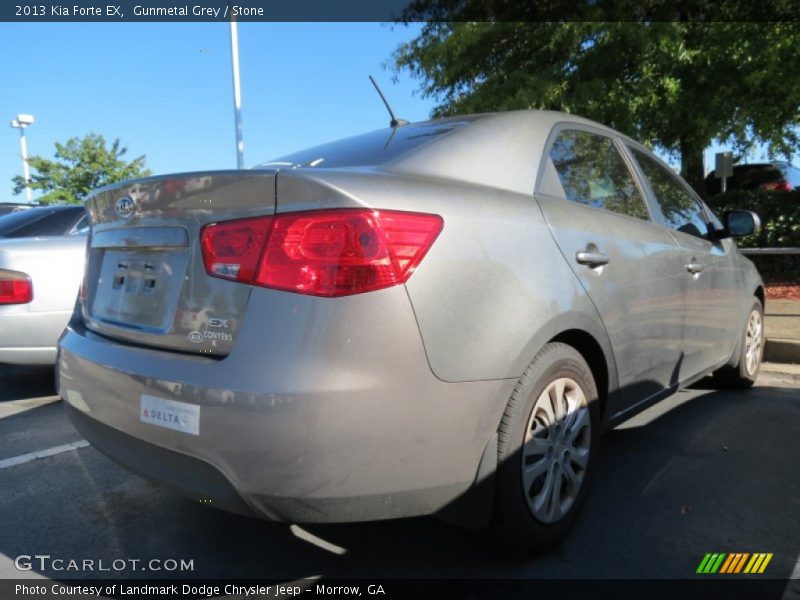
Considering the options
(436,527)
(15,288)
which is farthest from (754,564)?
(15,288)

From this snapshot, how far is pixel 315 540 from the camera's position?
240 cm

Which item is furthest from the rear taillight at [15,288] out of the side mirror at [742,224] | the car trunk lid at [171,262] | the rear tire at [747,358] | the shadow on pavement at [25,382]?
the rear tire at [747,358]

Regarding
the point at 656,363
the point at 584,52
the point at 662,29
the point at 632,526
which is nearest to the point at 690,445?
the point at 656,363

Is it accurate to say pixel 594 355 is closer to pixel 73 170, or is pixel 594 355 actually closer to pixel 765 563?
pixel 765 563

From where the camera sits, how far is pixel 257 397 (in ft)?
5.41

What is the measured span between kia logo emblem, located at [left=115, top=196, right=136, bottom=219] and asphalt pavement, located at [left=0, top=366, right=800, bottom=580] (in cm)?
A: 127

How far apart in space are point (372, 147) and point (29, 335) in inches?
125

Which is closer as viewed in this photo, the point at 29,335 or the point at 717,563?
the point at 717,563

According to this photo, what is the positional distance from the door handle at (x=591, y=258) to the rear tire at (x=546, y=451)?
34 cm

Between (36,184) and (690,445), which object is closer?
(690,445)

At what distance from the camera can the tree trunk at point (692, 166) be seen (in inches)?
407

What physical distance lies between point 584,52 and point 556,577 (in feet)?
29.1

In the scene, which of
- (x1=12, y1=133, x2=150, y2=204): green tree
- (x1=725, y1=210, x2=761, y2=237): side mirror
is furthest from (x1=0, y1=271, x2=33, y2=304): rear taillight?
(x1=12, y1=133, x2=150, y2=204): green tree

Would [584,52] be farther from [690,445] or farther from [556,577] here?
[556,577]
